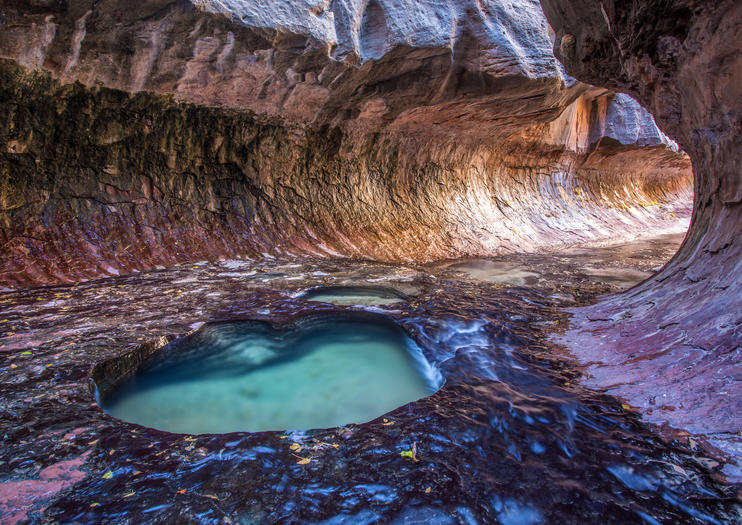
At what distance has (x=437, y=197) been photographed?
820 centimetres

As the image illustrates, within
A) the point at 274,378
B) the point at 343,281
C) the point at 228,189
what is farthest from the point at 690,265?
the point at 228,189

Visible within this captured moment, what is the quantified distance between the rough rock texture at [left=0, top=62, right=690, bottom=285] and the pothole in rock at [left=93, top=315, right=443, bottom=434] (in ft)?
8.53

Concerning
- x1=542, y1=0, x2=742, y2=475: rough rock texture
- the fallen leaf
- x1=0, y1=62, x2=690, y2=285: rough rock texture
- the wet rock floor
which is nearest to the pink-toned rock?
the wet rock floor

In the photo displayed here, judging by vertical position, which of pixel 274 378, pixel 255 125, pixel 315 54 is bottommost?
pixel 274 378

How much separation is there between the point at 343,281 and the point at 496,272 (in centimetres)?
248

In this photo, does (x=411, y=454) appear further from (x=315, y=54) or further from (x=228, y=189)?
(x=228, y=189)

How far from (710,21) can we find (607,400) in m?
2.24

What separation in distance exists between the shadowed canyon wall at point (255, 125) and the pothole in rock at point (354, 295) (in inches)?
79.8

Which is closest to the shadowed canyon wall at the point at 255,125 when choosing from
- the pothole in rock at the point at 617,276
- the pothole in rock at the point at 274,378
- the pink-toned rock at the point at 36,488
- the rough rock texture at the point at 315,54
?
the rough rock texture at the point at 315,54

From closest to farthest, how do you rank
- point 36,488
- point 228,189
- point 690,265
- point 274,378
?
point 36,488, point 274,378, point 690,265, point 228,189

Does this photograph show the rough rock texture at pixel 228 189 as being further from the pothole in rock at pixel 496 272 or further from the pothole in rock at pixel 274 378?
the pothole in rock at pixel 274 378

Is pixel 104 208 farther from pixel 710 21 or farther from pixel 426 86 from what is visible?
pixel 710 21

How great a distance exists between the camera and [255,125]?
19.1ft

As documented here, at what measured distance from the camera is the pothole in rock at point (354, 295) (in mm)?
3824
